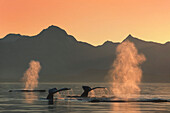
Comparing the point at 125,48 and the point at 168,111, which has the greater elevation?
the point at 125,48

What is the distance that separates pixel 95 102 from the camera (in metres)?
84.4

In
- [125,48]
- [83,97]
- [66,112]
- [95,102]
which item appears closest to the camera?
[66,112]

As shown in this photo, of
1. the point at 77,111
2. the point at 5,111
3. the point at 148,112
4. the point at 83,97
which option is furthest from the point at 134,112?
the point at 83,97

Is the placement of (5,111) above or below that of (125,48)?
below

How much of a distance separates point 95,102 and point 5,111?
24.2m

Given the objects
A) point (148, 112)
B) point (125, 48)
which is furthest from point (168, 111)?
point (125, 48)

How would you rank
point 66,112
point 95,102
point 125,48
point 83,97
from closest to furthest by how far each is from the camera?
point 66,112 < point 95,102 < point 83,97 < point 125,48

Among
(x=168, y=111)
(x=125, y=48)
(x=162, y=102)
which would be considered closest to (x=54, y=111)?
(x=168, y=111)

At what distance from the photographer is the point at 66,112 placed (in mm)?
63281

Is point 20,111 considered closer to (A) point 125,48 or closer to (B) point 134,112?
(B) point 134,112

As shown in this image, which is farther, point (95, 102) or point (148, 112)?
point (95, 102)

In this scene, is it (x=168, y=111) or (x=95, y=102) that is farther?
(x=95, y=102)

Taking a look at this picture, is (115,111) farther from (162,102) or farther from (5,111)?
(162,102)

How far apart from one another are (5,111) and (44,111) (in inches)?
222
